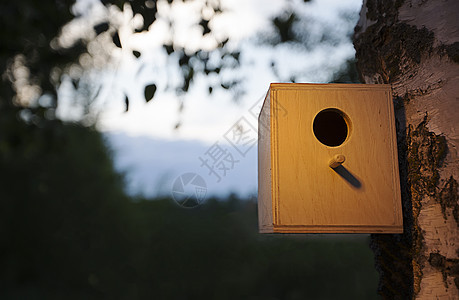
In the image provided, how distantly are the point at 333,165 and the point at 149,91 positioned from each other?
58 cm

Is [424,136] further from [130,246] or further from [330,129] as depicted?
[130,246]

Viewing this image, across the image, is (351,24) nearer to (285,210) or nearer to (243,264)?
(285,210)

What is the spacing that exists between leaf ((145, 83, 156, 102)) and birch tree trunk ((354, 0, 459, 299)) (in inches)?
28.1

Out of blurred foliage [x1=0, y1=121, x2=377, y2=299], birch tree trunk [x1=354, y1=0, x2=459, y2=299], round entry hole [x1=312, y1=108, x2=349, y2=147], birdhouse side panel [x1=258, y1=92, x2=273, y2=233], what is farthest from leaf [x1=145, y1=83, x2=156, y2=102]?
blurred foliage [x1=0, y1=121, x2=377, y2=299]

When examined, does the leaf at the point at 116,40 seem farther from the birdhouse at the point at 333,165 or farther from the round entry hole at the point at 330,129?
the round entry hole at the point at 330,129

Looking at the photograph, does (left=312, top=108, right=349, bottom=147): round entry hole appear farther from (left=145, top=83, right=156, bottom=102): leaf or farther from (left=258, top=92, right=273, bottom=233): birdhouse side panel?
(left=145, top=83, right=156, bottom=102): leaf

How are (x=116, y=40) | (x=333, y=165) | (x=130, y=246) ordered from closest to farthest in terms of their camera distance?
(x=333, y=165)
(x=116, y=40)
(x=130, y=246)

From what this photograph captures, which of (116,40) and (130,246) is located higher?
(116,40)

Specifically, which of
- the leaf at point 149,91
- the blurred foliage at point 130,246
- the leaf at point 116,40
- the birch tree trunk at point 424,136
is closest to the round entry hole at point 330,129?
the birch tree trunk at point 424,136

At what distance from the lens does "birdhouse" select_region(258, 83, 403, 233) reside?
958 mm

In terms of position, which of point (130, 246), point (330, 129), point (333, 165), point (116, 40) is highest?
point (116, 40)

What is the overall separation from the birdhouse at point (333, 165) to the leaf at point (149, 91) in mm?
359

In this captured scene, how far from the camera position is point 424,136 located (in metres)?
1.01

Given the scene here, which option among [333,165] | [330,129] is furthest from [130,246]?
[333,165]
